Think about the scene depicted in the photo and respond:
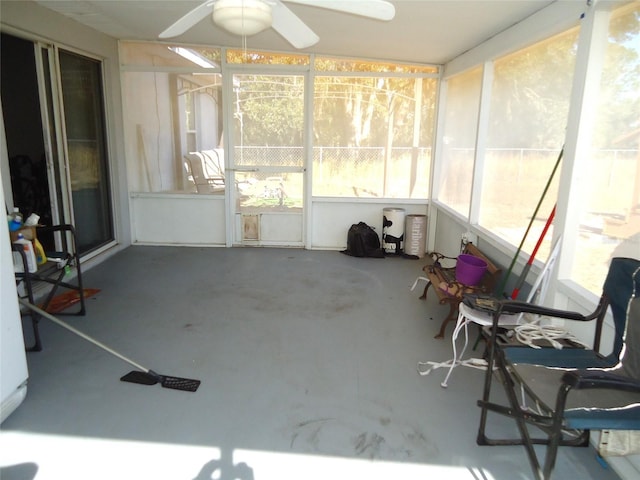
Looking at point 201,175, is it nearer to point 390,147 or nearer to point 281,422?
point 390,147

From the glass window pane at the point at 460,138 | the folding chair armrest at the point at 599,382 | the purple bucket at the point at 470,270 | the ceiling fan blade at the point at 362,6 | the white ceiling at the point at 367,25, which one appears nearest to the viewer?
the folding chair armrest at the point at 599,382

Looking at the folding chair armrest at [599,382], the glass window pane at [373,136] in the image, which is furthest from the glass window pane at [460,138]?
the folding chair armrest at [599,382]

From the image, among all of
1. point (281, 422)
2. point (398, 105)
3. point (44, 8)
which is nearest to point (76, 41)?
point (44, 8)

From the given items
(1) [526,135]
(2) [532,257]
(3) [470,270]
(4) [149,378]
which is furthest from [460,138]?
(4) [149,378]

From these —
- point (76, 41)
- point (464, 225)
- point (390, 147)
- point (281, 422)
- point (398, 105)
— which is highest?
point (76, 41)

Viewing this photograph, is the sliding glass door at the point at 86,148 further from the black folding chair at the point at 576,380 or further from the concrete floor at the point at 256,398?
the black folding chair at the point at 576,380

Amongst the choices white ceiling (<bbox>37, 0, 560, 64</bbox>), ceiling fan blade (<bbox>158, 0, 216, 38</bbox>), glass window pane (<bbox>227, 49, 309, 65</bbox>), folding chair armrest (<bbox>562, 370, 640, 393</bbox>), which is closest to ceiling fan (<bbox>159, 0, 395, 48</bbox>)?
ceiling fan blade (<bbox>158, 0, 216, 38</bbox>)

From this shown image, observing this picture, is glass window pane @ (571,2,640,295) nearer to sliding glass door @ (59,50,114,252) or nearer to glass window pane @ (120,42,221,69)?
glass window pane @ (120,42,221,69)

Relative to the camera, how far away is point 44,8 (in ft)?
12.4

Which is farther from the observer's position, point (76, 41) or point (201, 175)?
point (201, 175)

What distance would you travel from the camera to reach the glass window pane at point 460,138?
4.37 meters

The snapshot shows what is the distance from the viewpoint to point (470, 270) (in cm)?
337

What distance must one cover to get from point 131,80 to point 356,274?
3.59 metres

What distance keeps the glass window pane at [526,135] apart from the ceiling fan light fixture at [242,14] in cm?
210
